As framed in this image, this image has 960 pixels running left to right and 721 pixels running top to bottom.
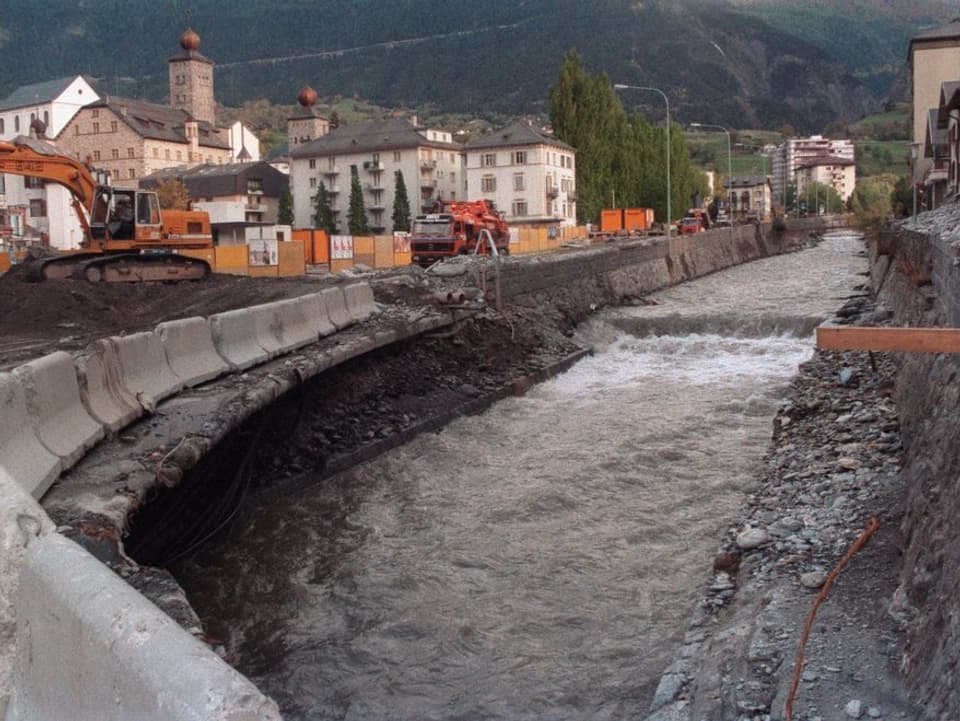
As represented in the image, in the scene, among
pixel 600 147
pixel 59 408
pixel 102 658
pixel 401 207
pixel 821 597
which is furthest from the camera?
pixel 401 207

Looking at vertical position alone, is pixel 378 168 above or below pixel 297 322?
above

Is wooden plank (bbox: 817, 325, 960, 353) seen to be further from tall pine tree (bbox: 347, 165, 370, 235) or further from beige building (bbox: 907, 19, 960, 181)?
tall pine tree (bbox: 347, 165, 370, 235)

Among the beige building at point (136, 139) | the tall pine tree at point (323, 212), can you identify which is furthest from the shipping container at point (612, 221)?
the beige building at point (136, 139)

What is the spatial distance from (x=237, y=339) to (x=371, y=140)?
98462 millimetres

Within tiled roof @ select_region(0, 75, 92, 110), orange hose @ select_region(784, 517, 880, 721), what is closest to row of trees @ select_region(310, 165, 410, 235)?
tiled roof @ select_region(0, 75, 92, 110)

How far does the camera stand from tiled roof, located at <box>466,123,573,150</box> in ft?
309

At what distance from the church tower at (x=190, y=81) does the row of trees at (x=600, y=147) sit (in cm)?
10145

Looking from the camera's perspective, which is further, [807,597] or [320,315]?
[320,315]

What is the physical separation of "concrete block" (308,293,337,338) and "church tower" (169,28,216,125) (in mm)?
166197

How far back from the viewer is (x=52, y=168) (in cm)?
2662

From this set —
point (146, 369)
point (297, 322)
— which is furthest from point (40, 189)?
point (146, 369)

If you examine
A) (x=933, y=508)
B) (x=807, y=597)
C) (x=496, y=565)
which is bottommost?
(x=496, y=565)

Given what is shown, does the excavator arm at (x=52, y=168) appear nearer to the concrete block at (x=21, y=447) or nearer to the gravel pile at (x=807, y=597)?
the concrete block at (x=21, y=447)

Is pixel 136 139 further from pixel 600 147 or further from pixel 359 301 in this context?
pixel 359 301
